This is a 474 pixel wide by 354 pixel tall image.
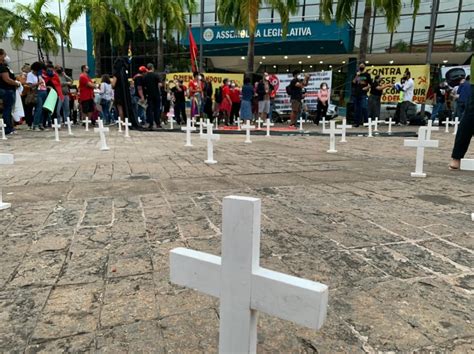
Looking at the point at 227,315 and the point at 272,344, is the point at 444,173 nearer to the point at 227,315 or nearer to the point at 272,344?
the point at 272,344

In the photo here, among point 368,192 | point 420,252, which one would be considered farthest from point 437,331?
point 368,192

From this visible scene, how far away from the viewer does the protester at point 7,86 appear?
29.2ft

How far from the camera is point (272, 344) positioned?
1.49 metres

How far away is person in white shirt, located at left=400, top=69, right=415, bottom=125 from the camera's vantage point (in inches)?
582

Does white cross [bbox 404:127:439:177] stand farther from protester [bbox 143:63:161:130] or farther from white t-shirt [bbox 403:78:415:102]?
white t-shirt [bbox 403:78:415:102]

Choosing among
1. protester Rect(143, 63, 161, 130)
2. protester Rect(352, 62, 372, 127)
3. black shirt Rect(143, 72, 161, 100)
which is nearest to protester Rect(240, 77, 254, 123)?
protester Rect(143, 63, 161, 130)

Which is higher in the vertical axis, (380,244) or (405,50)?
(405,50)

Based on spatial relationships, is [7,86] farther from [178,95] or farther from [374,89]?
[374,89]

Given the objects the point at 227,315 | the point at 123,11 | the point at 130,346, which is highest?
the point at 123,11

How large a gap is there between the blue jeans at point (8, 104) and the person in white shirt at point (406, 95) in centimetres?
1288

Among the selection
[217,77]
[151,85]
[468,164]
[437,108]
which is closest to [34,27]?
[217,77]

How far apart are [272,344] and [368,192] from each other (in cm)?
273

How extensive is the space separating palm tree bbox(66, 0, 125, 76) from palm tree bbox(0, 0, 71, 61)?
83.2 inches

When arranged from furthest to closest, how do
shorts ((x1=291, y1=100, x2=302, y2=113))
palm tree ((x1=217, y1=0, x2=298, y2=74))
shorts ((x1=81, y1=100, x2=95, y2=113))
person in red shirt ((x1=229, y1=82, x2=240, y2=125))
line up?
1. person in red shirt ((x1=229, y1=82, x2=240, y2=125))
2. palm tree ((x1=217, y1=0, x2=298, y2=74))
3. shorts ((x1=291, y1=100, x2=302, y2=113))
4. shorts ((x1=81, y1=100, x2=95, y2=113))
